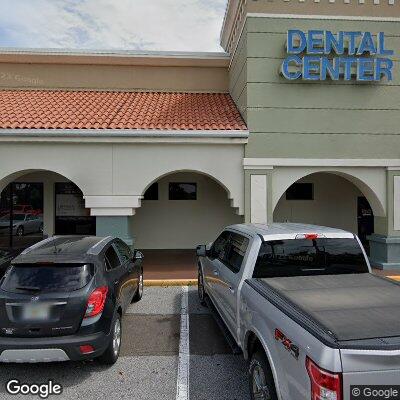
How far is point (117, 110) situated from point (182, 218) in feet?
14.9

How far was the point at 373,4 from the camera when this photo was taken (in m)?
9.73

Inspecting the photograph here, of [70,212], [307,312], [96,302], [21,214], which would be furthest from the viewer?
[70,212]

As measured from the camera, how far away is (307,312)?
115 inches

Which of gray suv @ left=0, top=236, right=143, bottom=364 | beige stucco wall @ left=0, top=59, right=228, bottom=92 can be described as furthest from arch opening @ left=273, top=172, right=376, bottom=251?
gray suv @ left=0, top=236, right=143, bottom=364

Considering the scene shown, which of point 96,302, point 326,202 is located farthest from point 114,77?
point 96,302

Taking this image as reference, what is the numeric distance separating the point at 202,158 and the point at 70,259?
577 centimetres

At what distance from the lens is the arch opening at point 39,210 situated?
12305 mm

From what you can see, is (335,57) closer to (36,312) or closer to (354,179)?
(354,179)

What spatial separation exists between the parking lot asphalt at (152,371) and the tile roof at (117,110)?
5795 millimetres

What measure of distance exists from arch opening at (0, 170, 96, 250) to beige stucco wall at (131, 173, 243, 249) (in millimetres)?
1961

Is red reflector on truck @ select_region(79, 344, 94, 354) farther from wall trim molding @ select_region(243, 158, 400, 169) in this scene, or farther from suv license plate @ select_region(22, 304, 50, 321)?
wall trim molding @ select_region(243, 158, 400, 169)

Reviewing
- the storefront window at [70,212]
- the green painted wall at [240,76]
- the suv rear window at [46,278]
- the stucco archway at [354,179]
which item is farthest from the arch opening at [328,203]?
the suv rear window at [46,278]

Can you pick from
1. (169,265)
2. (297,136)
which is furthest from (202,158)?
(169,265)

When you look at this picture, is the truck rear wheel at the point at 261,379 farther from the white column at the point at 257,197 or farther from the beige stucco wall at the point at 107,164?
the beige stucco wall at the point at 107,164
